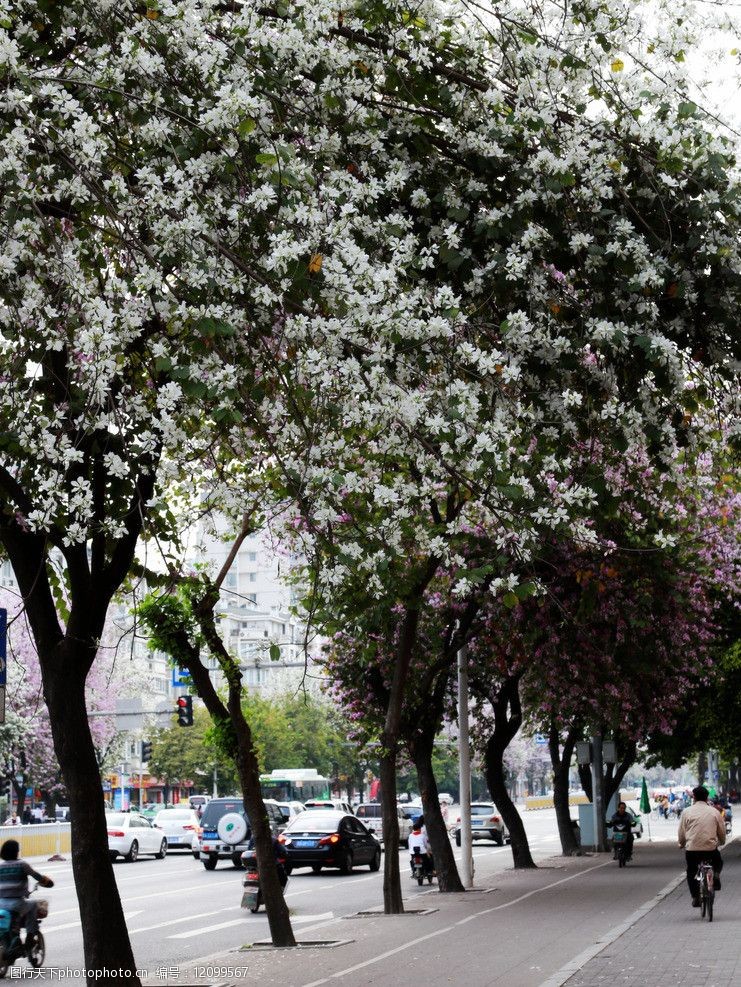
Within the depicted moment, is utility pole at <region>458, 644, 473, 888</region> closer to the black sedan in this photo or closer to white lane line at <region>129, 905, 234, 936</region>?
white lane line at <region>129, 905, 234, 936</region>

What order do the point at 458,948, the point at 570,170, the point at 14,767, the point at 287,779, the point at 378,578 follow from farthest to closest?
the point at 287,779, the point at 14,767, the point at 458,948, the point at 378,578, the point at 570,170

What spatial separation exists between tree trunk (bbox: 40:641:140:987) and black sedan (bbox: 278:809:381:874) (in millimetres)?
22996

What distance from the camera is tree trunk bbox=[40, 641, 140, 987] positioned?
11.0m

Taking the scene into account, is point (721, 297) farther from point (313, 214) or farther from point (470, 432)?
point (313, 214)

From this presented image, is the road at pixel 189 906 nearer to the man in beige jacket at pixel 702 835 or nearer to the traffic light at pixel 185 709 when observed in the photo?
the traffic light at pixel 185 709

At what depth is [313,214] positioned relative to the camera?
7613 millimetres

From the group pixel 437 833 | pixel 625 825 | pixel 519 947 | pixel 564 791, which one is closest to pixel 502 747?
pixel 625 825

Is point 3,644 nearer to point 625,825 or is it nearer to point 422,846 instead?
point 422,846

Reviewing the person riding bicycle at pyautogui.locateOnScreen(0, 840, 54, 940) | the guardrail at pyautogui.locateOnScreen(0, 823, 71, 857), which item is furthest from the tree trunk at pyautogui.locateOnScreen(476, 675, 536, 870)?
the person riding bicycle at pyautogui.locateOnScreen(0, 840, 54, 940)

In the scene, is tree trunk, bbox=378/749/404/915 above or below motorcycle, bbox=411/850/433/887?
above

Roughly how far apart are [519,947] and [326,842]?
769 inches

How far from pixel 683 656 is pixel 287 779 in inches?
2083

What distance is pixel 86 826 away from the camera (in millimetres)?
11062

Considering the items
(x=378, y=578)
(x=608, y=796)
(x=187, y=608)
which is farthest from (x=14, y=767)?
(x=378, y=578)
